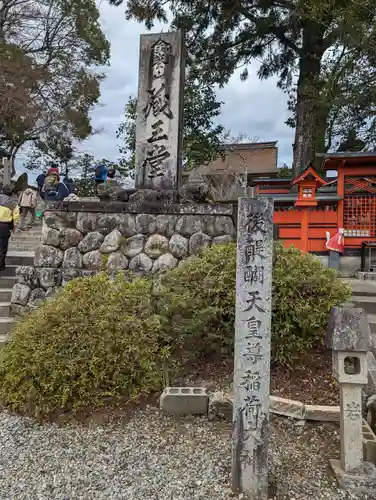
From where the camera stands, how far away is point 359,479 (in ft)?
8.09

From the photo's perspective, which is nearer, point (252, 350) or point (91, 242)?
point (252, 350)

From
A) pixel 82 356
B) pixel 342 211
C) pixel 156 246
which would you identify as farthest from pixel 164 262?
pixel 342 211

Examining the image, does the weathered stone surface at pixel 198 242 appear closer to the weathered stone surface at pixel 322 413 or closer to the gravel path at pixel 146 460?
the gravel path at pixel 146 460

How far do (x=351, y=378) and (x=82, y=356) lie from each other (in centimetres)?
208

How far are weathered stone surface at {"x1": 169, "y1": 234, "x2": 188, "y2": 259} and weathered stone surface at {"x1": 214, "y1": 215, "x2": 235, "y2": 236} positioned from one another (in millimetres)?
456

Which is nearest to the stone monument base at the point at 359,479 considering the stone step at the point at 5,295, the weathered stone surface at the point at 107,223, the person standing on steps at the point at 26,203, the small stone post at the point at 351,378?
the small stone post at the point at 351,378

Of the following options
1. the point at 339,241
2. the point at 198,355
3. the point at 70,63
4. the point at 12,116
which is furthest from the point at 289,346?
the point at 70,63

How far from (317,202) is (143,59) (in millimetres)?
6508

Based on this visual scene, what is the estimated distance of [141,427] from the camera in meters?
3.13

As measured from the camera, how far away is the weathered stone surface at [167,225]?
5352mm

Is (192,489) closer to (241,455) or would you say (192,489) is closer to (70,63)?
(241,455)

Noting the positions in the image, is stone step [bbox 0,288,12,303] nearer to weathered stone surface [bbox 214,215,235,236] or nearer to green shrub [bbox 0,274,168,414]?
green shrub [bbox 0,274,168,414]

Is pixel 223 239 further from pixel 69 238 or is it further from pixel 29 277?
pixel 29 277

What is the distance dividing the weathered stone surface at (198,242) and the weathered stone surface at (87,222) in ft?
4.53
